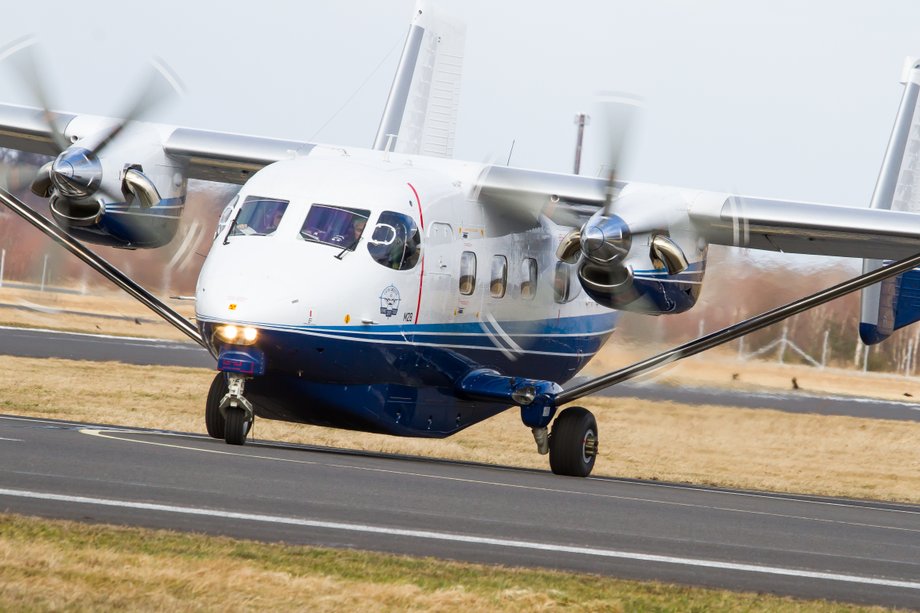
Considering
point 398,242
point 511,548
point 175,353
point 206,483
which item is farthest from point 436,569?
point 175,353

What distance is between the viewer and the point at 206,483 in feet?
38.5

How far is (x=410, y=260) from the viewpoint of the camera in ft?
55.3

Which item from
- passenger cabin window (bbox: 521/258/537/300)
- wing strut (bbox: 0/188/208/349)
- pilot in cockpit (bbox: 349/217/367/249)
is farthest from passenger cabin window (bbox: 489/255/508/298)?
wing strut (bbox: 0/188/208/349)

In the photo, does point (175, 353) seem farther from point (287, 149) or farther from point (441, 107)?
point (287, 149)

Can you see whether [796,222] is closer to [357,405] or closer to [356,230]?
[356,230]

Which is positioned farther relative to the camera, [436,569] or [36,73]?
[36,73]

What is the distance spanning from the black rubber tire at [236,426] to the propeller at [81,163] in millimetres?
4275

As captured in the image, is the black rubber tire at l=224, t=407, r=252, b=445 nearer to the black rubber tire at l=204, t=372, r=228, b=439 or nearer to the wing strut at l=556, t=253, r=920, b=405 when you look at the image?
the black rubber tire at l=204, t=372, r=228, b=439

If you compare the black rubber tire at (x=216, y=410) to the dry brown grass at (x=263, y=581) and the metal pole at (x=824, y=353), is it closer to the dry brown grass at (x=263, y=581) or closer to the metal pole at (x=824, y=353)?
the dry brown grass at (x=263, y=581)

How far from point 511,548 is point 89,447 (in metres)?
5.63

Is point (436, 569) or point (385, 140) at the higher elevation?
point (385, 140)

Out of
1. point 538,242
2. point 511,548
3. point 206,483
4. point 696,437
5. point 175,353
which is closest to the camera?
point 511,548

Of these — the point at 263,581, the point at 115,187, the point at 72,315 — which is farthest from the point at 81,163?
the point at 72,315

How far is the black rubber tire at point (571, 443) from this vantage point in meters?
18.7
